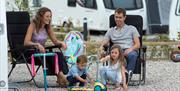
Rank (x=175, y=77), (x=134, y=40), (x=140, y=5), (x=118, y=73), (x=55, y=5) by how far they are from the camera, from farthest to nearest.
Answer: (x=55, y=5) < (x=140, y=5) < (x=175, y=77) < (x=134, y=40) < (x=118, y=73)

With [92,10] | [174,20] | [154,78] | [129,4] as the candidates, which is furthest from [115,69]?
[129,4]

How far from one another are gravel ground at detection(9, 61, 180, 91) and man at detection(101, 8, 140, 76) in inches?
18.1

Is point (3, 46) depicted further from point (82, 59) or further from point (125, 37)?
point (125, 37)

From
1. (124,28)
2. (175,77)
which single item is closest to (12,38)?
(124,28)

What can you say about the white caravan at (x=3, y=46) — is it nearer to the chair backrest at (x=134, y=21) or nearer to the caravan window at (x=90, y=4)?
the chair backrest at (x=134, y=21)

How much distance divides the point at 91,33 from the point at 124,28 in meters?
12.8

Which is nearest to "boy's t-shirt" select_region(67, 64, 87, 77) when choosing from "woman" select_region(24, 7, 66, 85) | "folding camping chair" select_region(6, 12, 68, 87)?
"woman" select_region(24, 7, 66, 85)

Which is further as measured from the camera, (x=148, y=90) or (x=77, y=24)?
(x=77, y=24)

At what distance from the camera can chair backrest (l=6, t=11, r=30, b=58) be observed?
28.2 ft

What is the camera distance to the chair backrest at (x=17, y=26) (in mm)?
8594

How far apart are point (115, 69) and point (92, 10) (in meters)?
13.3

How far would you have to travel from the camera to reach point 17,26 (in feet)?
28.6

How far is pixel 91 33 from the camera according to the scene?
21281mm

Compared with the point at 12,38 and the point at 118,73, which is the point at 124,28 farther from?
the point at 12,38
